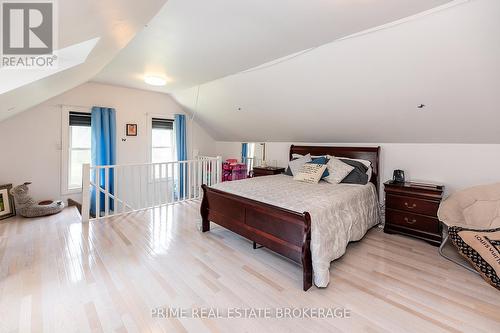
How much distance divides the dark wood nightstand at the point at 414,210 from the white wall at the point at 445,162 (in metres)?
0.27

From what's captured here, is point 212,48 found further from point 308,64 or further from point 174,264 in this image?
point 174,264

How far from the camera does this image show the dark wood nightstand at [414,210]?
2.84 metres

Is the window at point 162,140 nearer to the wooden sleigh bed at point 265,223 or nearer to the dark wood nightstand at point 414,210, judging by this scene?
the wooden sleigh bed at point 265,223

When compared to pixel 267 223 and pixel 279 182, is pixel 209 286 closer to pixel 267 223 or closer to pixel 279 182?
pixel 267 223

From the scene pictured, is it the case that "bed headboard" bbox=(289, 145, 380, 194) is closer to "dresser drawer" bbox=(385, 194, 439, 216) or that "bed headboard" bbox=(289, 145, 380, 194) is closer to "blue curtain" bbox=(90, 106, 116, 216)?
"dresser drawer" bbox=(385, 194, 439, 216)

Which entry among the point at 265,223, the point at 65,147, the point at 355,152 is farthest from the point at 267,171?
the point at 65,147

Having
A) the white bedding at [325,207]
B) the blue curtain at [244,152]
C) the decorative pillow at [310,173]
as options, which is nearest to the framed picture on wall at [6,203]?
the white bedding at [325,207]

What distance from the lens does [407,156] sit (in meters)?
3.42

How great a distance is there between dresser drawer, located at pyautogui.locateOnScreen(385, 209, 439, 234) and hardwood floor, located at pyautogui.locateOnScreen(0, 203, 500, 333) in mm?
197

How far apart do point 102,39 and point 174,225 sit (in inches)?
96.5

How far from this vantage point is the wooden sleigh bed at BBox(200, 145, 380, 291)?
79.9 inches

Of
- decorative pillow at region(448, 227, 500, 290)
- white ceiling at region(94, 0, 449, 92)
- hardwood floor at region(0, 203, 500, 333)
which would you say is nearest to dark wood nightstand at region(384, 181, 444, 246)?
hardwood floor at region(0, 203, 500, 333)

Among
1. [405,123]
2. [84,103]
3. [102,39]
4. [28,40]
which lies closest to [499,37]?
[405,123]

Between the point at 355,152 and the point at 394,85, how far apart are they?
1.39 metres
